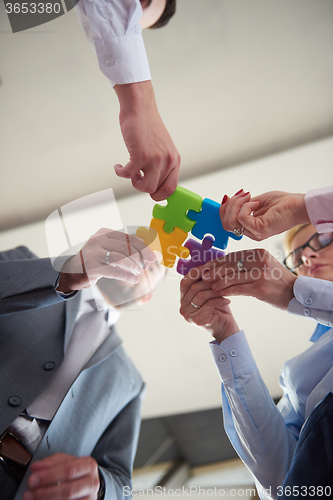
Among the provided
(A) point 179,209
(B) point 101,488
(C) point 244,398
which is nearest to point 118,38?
(A) point 179,209

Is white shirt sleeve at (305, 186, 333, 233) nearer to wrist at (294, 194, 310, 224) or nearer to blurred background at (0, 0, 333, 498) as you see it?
wrist at (294, 194, 310, 224)

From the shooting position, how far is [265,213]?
59 centimetres

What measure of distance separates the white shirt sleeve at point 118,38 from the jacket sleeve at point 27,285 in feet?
1.29

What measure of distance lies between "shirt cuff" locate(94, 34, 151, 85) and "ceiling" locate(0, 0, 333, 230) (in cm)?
39

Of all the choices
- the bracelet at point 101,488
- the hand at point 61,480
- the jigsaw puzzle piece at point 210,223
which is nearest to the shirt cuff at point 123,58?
the jigsaw puzzle piece at point 210,223

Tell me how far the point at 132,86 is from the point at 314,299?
531mm

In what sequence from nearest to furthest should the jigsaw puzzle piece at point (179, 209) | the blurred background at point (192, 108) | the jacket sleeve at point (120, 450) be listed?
the jigsaw puzzle piece at point (179, 209)
the jacket sleeve at point (120, 450)
the blurred background at point (192, 108)

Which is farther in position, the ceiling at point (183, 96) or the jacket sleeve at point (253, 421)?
the ceiling at point (183, 96)

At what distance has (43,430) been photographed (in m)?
0.88

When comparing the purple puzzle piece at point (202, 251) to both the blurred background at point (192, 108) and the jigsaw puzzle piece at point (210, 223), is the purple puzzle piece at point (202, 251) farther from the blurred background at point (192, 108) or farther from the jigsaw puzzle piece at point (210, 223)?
the blurred background at point (192, 108)

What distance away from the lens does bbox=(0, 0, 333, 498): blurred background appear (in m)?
1.03

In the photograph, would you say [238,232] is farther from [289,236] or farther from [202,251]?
[289,236]

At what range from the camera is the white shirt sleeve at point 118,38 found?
65cm

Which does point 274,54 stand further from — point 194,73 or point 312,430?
point 312,430
